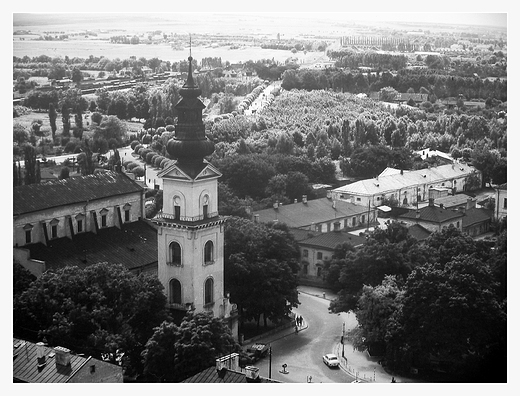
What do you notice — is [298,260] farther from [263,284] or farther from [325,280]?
[263,284]

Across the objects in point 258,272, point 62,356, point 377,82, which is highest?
point 377,82

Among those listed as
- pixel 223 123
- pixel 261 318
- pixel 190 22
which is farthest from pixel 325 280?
pixel 190 22

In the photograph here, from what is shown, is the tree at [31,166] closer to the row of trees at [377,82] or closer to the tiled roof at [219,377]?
the tiled roof at [219,377]

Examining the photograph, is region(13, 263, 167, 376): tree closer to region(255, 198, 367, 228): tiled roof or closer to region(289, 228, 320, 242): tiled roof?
region(289, 228, 320, 242): tiled roof

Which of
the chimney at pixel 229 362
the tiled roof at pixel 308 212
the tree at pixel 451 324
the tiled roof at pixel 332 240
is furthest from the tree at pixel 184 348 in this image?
the tiled roof at pixel 308 212

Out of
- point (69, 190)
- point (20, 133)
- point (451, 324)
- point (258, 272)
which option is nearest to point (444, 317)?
point (451, 324)

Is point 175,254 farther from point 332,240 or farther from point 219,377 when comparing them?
point 332,240

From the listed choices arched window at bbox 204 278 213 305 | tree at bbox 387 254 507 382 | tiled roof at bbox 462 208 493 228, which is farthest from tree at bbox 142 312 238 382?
tiled roof at bbox 462 208 493 228
